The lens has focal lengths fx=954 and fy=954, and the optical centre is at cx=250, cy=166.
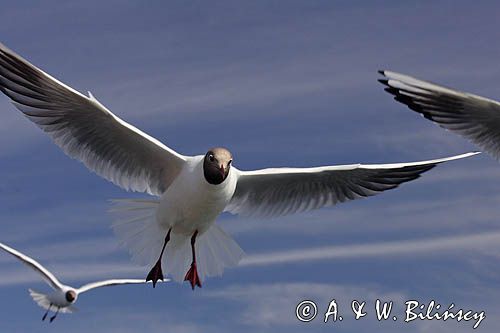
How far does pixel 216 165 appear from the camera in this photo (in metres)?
6.93

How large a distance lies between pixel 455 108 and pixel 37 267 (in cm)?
945

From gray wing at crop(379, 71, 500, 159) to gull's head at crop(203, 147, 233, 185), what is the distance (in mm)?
1270

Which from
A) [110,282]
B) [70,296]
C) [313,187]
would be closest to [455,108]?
[313,187]

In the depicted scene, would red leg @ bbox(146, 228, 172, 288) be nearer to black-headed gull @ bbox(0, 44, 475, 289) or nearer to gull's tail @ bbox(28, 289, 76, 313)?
black-headed gull @ bbox(0, 44, 475, 289)

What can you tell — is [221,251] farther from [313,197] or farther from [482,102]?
[482,102]

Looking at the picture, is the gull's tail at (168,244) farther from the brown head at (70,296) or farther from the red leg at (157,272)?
the brown head at (70,296)

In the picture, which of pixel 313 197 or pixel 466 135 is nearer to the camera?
pixel 466 135

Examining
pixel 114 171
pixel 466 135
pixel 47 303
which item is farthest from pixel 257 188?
pixel 47 303

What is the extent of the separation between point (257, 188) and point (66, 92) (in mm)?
1785

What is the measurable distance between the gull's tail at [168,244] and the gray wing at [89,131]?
219 mm

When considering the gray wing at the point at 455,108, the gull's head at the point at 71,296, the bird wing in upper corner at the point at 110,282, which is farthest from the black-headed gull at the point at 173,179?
the gull's head at the point at 71,296

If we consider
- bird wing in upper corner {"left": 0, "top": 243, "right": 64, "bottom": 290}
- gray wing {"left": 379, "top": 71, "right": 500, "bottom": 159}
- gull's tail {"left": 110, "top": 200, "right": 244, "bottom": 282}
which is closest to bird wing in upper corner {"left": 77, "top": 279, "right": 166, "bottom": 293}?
bird wing in upper corner {"left": 0, "top": 243, "right": 64, "bottom": 290}

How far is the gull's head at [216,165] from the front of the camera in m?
6.91

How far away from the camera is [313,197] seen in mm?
7957
